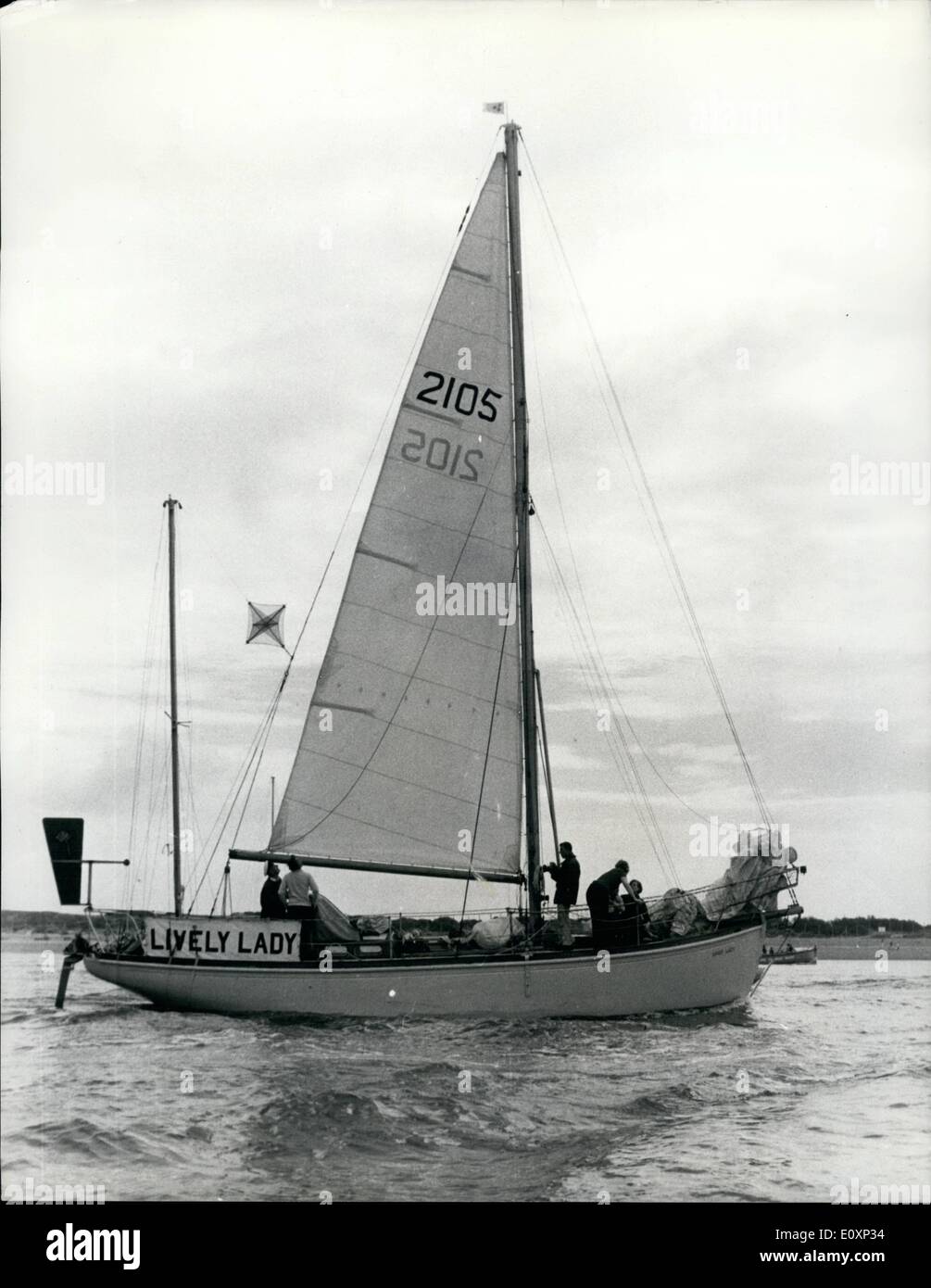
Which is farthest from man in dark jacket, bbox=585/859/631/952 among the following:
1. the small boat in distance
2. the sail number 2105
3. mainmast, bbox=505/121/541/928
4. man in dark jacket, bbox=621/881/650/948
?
the sail number 2105

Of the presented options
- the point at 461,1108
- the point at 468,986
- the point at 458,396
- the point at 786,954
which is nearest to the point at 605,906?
the point at 468,986

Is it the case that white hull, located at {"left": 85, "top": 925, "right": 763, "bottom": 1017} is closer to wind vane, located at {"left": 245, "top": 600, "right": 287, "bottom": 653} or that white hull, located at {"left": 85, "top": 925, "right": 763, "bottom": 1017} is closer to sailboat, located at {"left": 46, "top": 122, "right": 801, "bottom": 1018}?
sailboat, located at {"left": 46, "top": 122, "right": 801, "bottom": 1018}

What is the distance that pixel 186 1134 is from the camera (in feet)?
42.7

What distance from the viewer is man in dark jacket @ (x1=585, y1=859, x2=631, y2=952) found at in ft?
65.6

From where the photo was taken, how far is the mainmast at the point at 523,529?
66.4 feet

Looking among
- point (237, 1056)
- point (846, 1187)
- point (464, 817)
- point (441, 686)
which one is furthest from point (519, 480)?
point (846, 1187)

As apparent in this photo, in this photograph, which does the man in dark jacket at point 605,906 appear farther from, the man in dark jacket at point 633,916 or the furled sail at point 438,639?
the furled sail at point 438,639

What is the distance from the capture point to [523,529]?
2095 centimetres

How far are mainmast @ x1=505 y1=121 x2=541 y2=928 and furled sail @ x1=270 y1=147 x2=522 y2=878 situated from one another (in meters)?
0.16

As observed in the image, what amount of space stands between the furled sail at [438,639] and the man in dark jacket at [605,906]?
4.08ft

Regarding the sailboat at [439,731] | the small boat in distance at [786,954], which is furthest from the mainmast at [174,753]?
the small boat in distance at [786,954]
